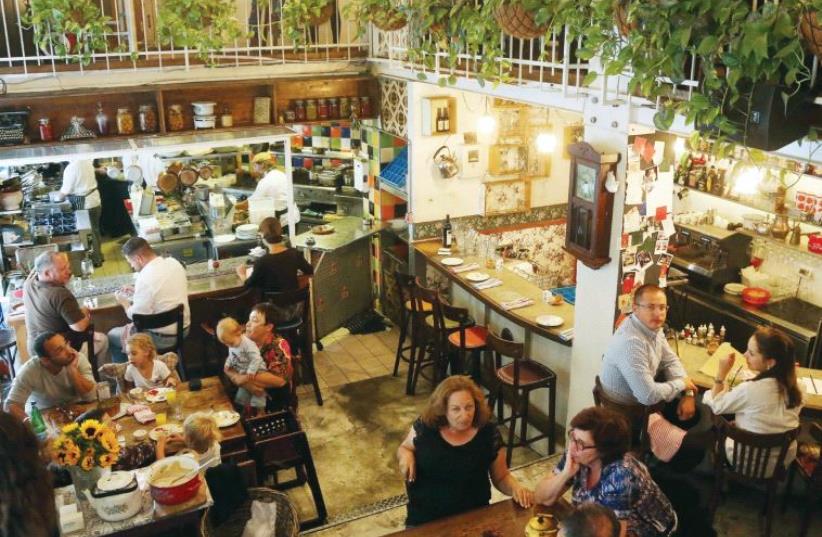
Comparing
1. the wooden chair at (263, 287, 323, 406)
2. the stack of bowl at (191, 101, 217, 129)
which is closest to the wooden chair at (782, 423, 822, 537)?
the wooden chair at (263, 287, 323, 406)

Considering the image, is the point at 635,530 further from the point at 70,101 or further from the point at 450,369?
the point at 70,101

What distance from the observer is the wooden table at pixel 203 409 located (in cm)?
496

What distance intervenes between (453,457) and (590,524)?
3.35 ft

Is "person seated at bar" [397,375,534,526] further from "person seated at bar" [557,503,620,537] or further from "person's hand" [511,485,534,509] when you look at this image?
"person seated at bar" [557,503,620,537]

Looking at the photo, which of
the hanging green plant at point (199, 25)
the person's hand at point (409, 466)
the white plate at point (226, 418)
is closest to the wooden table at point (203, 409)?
the white plate at point (226, 418)

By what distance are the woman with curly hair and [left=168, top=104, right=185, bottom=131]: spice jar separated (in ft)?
16.5

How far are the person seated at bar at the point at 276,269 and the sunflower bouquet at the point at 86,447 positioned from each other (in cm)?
292

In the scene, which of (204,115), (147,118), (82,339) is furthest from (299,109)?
(82,339)

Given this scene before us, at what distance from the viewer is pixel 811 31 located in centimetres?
309

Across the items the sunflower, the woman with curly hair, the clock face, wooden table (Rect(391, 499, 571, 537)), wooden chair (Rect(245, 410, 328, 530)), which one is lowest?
wooden chair (Rect(245, 410, 328, 530))

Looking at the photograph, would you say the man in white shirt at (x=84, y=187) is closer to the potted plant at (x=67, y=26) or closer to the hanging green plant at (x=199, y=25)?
the potted plant at (x=67, y=26)

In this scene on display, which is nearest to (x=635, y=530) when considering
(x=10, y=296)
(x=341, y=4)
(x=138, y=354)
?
(x=138, y=354)

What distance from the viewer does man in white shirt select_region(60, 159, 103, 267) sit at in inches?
421

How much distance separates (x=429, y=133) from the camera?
8.25m
